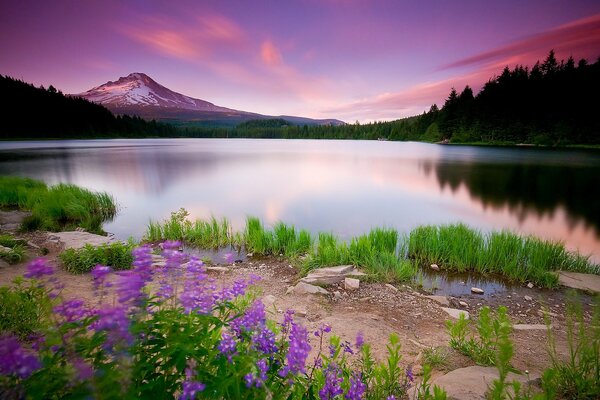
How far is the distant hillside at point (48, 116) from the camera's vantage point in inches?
4166

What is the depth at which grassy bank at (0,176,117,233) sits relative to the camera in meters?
12.5

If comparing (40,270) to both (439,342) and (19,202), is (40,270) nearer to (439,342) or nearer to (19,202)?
(439,342)

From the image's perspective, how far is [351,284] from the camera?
23.7 ft

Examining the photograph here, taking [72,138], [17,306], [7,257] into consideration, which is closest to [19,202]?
[7,257]

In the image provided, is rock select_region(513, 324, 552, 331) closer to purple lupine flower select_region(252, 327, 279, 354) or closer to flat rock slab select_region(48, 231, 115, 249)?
purple lupine flower select_region(252, 327, 279, 354)

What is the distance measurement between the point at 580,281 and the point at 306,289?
800 centimetres

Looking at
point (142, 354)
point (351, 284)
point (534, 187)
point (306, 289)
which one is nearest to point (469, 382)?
point (142, 354)

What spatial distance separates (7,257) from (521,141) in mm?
103249

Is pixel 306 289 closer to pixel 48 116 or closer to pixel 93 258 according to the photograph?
pixel 93 258

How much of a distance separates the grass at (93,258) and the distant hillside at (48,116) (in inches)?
5386

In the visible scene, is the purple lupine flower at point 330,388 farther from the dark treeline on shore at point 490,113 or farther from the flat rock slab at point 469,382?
the dark treeline on shore at point 490,113

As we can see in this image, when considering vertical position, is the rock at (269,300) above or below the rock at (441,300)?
above

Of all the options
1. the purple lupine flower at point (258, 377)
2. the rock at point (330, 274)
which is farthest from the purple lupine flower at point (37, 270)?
the rock at point (330, 274)

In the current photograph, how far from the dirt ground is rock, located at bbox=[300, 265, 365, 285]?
0.76ft
